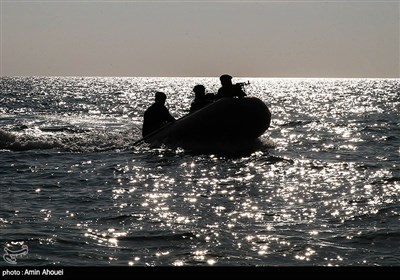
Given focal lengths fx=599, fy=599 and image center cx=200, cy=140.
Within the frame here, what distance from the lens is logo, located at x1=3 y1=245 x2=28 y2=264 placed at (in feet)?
19.0

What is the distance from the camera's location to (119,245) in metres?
A: 6.39

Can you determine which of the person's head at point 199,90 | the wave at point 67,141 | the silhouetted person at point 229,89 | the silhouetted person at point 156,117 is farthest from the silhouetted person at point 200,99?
the wave at point 67,141

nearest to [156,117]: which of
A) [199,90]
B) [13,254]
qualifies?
[199,90]

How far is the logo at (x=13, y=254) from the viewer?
579 centimetres

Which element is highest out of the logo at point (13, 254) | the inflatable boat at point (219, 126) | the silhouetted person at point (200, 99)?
the silhouetted person at point (200, 99)

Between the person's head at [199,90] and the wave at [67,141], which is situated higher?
the person's head at [199,90]

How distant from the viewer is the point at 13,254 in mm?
5965

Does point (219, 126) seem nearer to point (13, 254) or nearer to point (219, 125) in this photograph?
point (219, 125)

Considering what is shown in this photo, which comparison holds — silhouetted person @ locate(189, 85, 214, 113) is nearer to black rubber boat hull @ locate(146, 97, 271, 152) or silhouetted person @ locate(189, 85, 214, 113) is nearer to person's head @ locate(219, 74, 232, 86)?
person's head @ locate(219, 74, 232, 86)

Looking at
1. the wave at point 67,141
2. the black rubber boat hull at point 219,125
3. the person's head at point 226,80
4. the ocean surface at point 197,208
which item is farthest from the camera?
the wave at point 67,141

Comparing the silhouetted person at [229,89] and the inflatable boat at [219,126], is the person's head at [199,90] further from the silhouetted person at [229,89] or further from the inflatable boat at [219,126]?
the inflatable boat at [219,126]

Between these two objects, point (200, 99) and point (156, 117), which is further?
point (156, 117)

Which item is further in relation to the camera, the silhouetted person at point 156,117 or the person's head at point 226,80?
the silhouetted person at point 156,117
